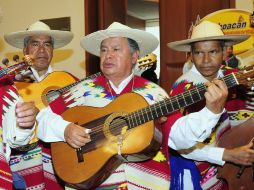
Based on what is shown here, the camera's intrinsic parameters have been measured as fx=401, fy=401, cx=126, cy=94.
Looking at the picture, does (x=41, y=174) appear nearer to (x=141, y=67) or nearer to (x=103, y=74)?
(x=103, y=74)

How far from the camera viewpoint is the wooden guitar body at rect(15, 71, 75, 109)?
3098 millimetres

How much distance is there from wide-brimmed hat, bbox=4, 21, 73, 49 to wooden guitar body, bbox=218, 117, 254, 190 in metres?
1.77

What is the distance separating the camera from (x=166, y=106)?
6.96ft

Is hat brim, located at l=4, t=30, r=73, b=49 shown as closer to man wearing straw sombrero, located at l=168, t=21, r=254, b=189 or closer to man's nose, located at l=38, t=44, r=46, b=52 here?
man's nose, located at l=38, t=44, r=46, b=52

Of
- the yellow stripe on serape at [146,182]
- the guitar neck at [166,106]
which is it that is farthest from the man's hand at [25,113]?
the yellow stripe on serape at [146,182]

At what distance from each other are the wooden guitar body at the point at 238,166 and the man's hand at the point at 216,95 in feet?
1.63

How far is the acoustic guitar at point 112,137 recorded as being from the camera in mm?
2119

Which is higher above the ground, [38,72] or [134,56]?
[134,56]

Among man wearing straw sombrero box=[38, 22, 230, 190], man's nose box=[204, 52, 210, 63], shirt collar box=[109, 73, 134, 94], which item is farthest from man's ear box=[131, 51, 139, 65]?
man's nose box=[204, 52, 210, 63]

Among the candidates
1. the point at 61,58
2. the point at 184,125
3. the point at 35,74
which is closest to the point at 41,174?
the point at 35,74

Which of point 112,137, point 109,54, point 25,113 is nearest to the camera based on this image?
point 25,113

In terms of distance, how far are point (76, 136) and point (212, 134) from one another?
2.87 feet

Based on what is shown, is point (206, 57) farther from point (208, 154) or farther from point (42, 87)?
point (42, 87)

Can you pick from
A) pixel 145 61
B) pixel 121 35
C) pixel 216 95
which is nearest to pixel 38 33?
pixel 145 61
